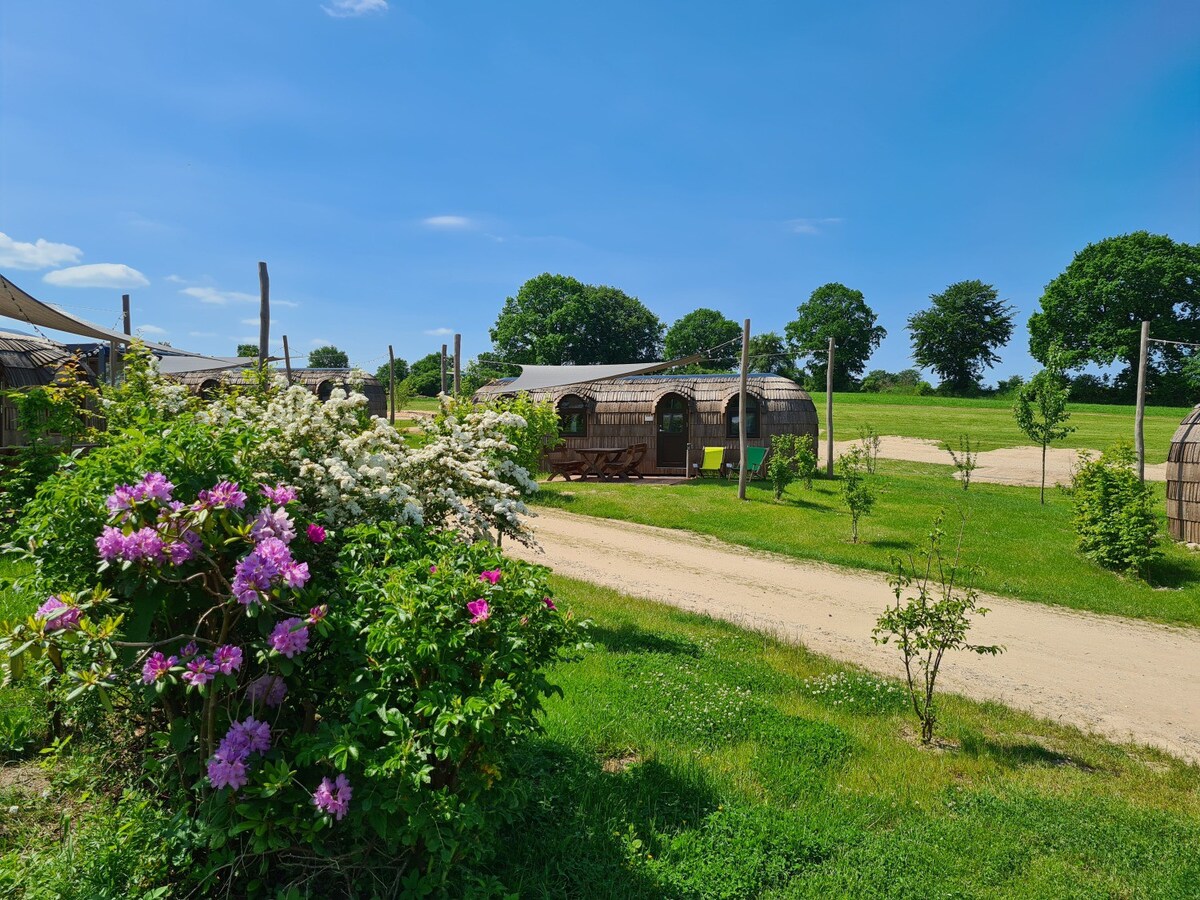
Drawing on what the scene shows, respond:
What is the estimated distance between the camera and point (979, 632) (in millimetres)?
8344

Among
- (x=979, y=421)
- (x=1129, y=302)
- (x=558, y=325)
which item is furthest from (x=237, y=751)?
(x=1129, y=302)

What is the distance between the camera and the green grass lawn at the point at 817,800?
325cm

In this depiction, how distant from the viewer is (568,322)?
59844 mm

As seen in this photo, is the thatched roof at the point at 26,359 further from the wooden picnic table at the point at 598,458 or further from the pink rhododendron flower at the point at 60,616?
the pink rhododendron flower at the point at 60,616

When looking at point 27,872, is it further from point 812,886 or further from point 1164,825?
point 1164,825

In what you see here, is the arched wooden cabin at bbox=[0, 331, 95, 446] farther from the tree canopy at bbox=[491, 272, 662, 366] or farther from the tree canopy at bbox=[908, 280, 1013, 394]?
the tree canopy at bbox=[908, 280, 1013, 394]

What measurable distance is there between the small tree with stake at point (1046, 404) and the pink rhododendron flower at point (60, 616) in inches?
812

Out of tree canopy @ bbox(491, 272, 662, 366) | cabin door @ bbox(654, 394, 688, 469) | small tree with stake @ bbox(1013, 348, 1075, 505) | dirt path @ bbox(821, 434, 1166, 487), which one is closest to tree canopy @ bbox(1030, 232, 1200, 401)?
dirt path @ bbox(821, 434, 1166, 487)

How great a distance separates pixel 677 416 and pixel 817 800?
19187 mm

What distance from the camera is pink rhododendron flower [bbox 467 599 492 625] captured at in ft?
8.54

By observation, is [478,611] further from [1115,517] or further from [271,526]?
[1115,517]

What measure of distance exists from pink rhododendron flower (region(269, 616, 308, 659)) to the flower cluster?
0.33 metres

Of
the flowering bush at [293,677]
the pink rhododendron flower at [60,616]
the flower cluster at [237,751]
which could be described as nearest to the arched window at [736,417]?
the flowering bush at [293,677]

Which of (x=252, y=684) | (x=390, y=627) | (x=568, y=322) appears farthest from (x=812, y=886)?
(x=568, y=322)
